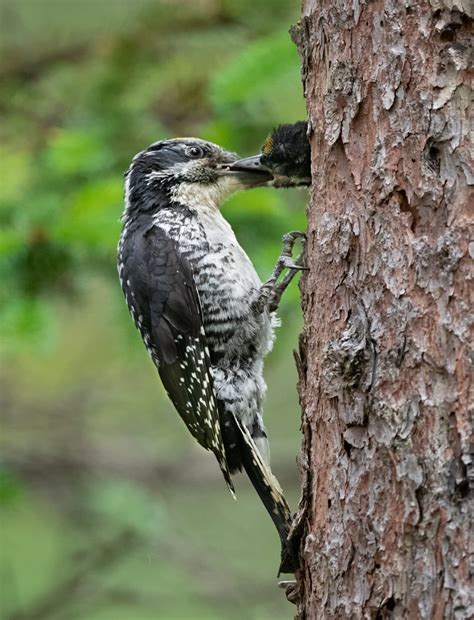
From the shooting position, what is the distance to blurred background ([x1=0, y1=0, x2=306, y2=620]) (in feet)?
13.8

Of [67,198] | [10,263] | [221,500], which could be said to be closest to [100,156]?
[67,198]

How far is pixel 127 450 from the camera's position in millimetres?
6707

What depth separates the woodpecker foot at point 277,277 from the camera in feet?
11.6

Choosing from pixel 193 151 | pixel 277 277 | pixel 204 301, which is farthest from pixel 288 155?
pixel 193 151

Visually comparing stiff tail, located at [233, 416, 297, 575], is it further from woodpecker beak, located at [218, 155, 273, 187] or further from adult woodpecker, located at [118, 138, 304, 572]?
woodpecker beak, located at [218, 155, 273, 187]

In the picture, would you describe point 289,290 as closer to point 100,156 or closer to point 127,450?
point 100,156

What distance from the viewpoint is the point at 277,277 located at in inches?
144

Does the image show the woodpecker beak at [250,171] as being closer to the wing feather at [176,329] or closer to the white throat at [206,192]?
the white throat at [206,192]

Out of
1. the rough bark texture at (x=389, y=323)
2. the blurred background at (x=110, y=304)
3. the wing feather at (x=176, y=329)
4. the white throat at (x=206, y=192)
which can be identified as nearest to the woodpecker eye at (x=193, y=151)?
the white throat at (x=206, y=192)

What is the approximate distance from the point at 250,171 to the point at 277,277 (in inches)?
19.8

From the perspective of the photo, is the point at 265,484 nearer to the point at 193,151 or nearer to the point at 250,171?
the point at 250,171

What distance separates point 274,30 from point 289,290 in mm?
1360

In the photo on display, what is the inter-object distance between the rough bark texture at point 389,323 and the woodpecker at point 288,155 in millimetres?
507

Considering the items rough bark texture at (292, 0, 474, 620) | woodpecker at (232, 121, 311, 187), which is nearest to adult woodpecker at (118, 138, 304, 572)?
woodpecker at (232, 121, 311, 187)
